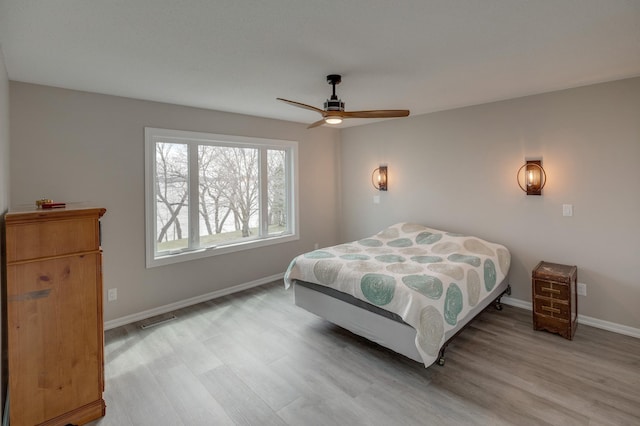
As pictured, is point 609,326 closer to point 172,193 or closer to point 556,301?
point 556,301

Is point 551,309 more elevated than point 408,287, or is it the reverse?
point 408,287

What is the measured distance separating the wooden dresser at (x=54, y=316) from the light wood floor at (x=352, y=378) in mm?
348

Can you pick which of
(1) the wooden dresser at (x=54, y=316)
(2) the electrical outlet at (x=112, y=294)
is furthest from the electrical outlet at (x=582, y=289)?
(2) the electrical outlet at (x=112, y=294)

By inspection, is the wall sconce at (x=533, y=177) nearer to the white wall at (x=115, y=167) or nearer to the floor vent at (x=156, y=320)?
the white wall at (x=115, y=167)

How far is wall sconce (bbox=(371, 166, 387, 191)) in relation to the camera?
5.09 m

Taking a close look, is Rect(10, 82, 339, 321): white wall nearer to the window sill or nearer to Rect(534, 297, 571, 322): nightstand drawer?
the window sill

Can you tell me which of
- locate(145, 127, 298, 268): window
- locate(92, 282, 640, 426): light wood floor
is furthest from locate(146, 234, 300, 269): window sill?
locate(92, 282, 640, 426): light wood floor

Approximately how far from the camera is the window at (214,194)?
381cm

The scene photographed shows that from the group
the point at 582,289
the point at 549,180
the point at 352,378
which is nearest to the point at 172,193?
the point at 352,378

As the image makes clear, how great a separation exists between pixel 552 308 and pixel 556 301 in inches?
3.3

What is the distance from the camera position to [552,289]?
10.2 feet

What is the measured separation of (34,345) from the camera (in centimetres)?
192

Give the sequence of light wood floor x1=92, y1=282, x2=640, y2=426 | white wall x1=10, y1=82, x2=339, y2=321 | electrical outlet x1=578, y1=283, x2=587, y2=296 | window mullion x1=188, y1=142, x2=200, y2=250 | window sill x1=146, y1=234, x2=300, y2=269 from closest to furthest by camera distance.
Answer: light wood floor x1=92, y1=282, x2=640, y2=426 < white wall x1=10, y1=82, x2=339, y2=321 < electrical outlet x1=578, y1=283, x2=587, y2=296 < window sill x1=146, y1=234, x2=300, y2=269 < window mullion x1=188, y1=142, x2=200, y2=250

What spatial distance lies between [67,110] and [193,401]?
2983mm
